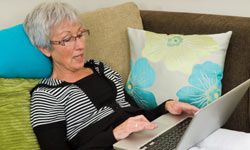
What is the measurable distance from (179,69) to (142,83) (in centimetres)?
18

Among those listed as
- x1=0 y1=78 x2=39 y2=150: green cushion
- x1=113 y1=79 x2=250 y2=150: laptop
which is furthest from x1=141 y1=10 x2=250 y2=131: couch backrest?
x1=0 y1=78 x2=39 y2=150: green cushion

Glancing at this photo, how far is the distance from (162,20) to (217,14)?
Result: 0.91 feet

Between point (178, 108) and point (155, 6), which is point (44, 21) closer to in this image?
point (178, 108)

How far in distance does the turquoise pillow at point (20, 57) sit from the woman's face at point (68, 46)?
58 millimetres

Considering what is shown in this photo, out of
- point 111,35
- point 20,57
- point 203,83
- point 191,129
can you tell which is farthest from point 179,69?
point 20,57

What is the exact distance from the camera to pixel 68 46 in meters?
1.64

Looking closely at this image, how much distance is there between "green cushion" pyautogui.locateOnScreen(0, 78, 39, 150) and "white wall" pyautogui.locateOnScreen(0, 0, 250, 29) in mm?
432

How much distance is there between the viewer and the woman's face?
1.62 metres

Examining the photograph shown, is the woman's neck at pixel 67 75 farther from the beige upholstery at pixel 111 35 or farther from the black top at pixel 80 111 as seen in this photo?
the beige upholstery at pixel 111 35

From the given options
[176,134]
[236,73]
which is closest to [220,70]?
[236,73]

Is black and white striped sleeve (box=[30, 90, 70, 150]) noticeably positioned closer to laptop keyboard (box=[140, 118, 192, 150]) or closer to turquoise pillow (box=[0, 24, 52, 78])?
turquoise pillow (box=[0, 24, 52, 78])

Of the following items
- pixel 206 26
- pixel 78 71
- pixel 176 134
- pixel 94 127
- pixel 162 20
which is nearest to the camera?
pixel 176 134

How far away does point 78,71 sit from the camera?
67.8 inches

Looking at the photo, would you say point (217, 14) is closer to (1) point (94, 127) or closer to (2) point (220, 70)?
(2) point (220, 70)
